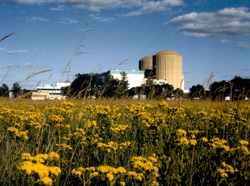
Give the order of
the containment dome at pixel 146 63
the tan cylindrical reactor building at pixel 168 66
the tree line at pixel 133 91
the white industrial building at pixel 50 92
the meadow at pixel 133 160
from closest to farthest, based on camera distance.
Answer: the meadow at pixel 133 160, the white industrial building at pixel 50 92, the tree line at pixel 133 91, the tan cylindrical reactor building at pixel 168 66, the containment dome at pixel 146 63

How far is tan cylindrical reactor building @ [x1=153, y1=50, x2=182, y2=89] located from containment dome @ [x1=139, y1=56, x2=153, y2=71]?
15.9ft

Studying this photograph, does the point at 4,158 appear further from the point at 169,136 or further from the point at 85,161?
the point at 169,136

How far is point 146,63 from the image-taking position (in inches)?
3780

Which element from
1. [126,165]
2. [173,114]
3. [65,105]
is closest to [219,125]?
[173,114]

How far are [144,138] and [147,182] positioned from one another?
1194 mm

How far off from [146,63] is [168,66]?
10.7m

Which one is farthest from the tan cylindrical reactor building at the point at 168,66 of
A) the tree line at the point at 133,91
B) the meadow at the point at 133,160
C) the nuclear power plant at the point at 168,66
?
the meadow at the point at 133,160

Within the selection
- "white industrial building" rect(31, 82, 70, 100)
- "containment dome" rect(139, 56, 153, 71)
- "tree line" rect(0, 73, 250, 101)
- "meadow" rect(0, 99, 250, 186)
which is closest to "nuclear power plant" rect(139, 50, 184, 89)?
"containment dome" rect(139, 56, 153, 71)

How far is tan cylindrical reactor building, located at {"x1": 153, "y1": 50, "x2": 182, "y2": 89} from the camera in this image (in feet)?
290

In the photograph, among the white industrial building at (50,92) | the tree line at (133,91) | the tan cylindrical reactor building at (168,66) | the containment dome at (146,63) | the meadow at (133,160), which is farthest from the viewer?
the containment dome at (146,63)

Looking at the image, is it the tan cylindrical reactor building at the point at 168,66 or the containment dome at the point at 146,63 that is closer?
the tan cylindrical reactor building at the point at 168,66

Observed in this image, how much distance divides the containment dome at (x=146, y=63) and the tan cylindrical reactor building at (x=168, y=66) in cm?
484

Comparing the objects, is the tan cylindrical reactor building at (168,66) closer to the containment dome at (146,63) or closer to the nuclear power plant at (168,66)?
the nuclear power plant at (168,66)

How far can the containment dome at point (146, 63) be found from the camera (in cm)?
9506
